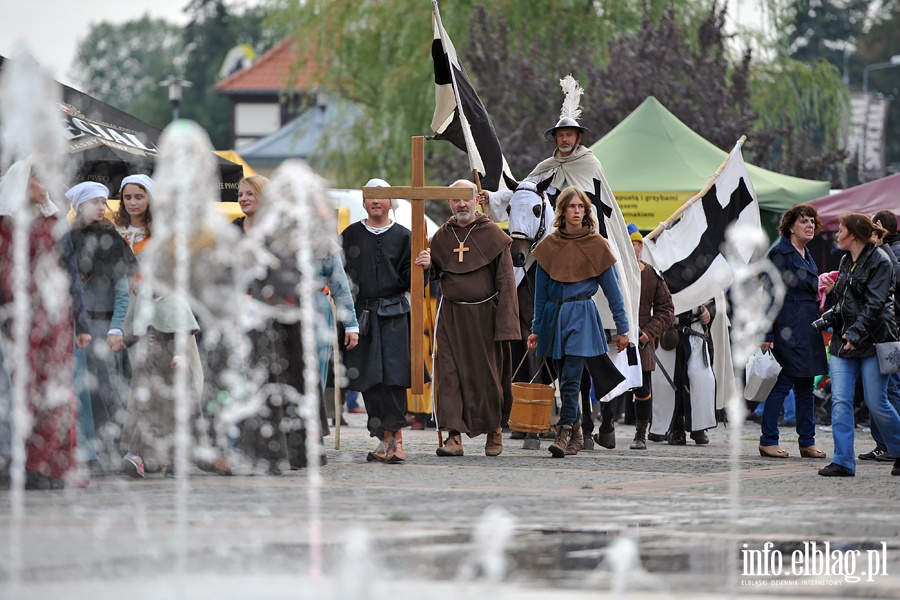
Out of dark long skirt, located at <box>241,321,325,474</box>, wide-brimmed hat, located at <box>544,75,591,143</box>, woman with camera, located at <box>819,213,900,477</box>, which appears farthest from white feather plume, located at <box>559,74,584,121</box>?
dark long skirt, located at <box>241,321,325,474</box>

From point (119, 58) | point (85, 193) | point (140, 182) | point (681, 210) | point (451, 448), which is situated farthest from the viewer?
point (119, 58)

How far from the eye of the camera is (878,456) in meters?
12.4

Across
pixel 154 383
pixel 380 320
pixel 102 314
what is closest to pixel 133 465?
pixel 154 383

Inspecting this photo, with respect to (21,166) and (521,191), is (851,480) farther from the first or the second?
(21,166)

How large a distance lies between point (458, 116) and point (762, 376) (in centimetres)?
323

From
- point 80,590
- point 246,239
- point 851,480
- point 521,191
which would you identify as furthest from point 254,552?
point 521,191

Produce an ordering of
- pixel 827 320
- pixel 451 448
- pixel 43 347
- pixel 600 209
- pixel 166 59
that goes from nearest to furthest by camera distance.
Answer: pixel 43 347 < pixel 827 320 < pixel 451 448 < pixel 600 209 < pixel 166 59

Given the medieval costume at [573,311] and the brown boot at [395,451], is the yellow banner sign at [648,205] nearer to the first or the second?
the medieval costume at [573,311]

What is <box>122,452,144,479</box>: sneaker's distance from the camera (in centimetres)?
964

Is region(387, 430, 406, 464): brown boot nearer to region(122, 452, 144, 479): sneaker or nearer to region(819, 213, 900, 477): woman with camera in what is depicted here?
region(122, 452, 144, 479): sneaker

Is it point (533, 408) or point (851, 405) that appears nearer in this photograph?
point (851, 405)

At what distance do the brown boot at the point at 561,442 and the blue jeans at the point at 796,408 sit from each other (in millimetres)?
1586

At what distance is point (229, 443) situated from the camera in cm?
1009

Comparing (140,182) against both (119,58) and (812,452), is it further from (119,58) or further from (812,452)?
(119,58)
